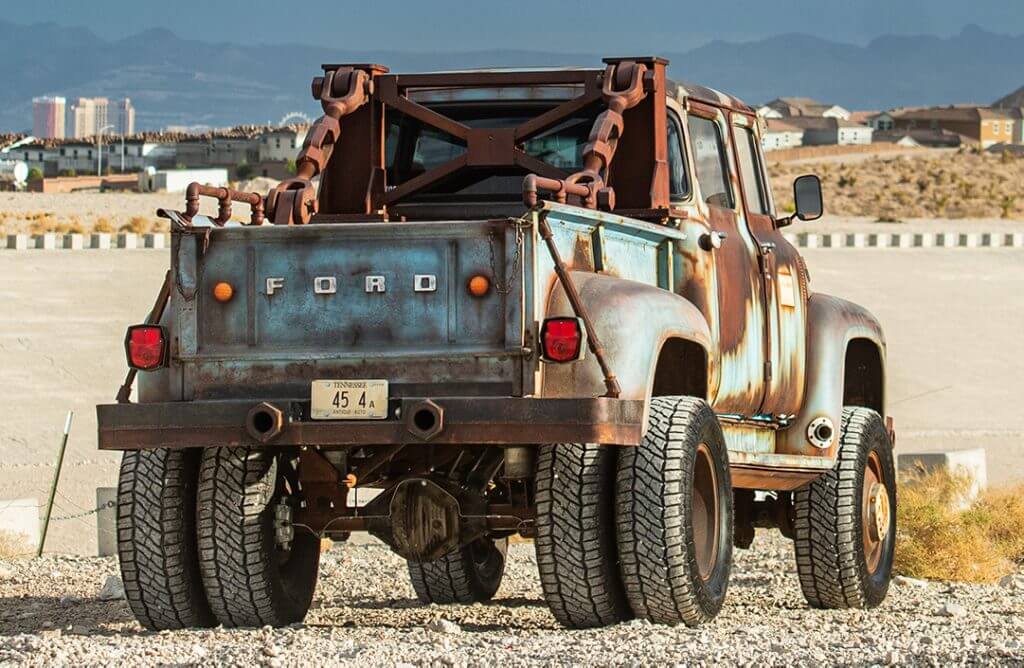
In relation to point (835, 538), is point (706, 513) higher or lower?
higher

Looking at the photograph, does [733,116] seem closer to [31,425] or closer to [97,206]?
[31,425]

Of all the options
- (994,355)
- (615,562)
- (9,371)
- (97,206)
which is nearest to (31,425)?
(9,371)

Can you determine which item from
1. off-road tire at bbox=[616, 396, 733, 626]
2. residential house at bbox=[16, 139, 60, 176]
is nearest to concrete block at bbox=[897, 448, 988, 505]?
off-road tire at bbox=[616, 396, 733, 626]

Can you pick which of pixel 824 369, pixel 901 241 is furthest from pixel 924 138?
pixel 824 369

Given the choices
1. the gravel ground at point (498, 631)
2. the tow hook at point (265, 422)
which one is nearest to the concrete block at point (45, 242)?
the gravel ground at point (498, 631)

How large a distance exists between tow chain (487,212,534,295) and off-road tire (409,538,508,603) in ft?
10.8

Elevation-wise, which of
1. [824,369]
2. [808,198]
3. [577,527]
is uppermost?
Result: [808,198]

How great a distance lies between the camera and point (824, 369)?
1048 centimetres

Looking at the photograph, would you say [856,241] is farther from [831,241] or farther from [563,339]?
[563,339]

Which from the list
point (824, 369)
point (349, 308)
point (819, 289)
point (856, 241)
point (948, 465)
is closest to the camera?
point (349, 308)

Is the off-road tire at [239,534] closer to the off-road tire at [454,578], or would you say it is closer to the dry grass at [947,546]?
the off-road tire at [454,578]

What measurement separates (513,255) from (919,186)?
84129mm

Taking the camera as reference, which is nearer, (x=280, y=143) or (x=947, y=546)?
(x=947, y=546)

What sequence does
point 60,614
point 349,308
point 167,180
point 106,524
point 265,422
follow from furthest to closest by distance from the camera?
point 167,180, point 106,524, point 60,614, point 349,308, point 265,422
